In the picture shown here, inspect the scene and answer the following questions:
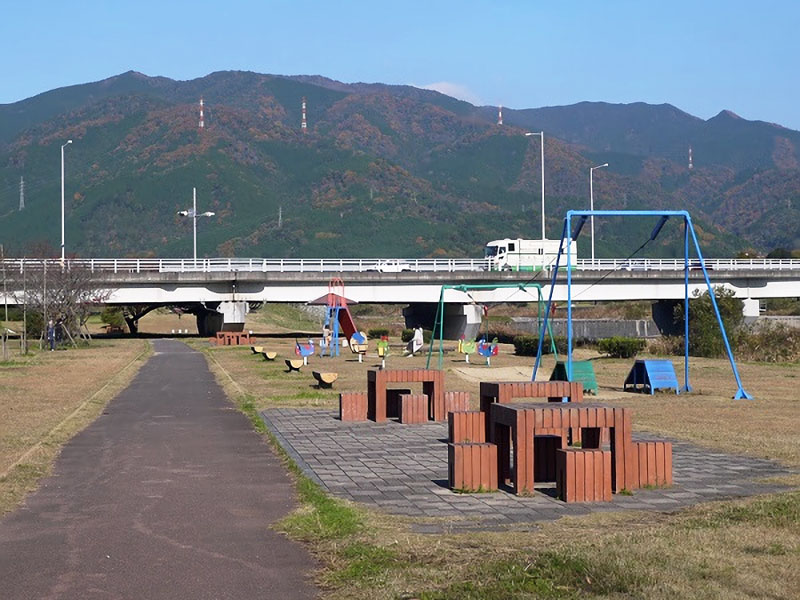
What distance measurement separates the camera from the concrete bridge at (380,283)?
5984cm

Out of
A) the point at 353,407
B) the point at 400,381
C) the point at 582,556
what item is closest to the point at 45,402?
the point at 353,407

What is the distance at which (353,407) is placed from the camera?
1819cm

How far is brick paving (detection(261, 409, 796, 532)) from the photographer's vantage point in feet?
32.2

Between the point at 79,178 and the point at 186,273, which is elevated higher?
the point at 79,178

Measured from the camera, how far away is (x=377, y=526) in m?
9.08

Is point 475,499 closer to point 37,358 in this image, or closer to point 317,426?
point 317,426

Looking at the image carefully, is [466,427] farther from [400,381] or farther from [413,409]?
[400,381]

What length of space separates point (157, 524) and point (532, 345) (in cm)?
3288

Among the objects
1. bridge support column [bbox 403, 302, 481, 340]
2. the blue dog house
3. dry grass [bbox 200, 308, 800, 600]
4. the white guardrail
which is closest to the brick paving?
dry grass [bbox 200, 308, 800, 600]

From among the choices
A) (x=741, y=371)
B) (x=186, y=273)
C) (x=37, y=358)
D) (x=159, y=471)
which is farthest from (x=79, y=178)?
(x=159, y=471)

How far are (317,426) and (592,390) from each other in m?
7.54

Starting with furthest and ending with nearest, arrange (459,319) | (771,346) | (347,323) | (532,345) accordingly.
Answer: (459,319) → (347,323) → (532,345) → (771,346)

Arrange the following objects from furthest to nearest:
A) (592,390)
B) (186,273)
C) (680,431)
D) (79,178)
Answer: (79,178), (186,273), (592,390), (680,431)

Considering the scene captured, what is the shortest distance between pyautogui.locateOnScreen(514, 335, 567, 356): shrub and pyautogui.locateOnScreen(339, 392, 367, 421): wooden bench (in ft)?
75.5
